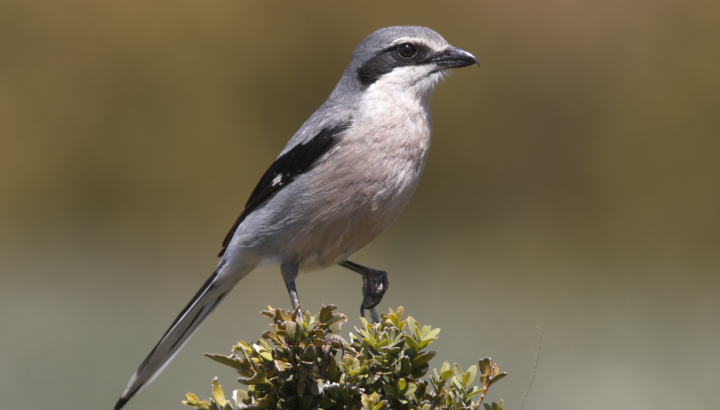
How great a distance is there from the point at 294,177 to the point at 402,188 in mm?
462

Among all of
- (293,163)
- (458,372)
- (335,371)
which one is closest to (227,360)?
(335,371)

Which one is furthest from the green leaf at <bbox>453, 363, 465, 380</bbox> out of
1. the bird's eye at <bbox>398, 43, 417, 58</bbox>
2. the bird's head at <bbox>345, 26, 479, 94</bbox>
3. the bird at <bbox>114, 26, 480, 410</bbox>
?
the bird's eye at <bbox>398, 43, 417, 58</bbox>

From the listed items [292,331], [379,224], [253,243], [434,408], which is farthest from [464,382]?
[253,243]

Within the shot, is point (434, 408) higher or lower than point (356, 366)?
lower

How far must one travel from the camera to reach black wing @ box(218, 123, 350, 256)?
2309mm

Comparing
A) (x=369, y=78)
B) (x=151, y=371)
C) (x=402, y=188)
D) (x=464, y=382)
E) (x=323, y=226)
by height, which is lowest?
(x=151, y=371)

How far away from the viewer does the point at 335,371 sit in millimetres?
1439

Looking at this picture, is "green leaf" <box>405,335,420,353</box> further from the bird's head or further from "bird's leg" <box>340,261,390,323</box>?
the bird's head

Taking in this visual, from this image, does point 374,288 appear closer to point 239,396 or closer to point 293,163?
point 293,163

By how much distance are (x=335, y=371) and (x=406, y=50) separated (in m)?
1.45

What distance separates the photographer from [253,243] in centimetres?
234

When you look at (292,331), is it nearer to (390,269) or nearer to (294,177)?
(294,177)

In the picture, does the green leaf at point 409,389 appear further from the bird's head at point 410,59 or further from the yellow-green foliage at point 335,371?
the bird's head at point 410,59

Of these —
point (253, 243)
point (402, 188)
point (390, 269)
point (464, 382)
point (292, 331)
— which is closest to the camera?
point (292, 331)
